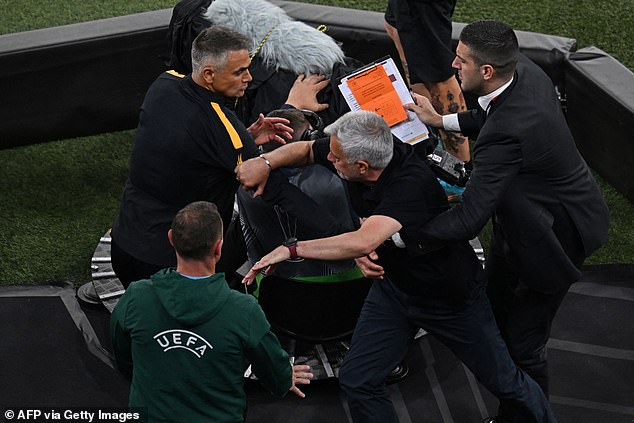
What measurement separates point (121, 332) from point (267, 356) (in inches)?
18.2

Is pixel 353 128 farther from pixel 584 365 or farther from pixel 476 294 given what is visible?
pixel 584 365

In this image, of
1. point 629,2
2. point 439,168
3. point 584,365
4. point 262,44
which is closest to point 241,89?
point 262,44

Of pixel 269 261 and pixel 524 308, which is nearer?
pixel 269 261

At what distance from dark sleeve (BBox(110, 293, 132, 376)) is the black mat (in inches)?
40.8

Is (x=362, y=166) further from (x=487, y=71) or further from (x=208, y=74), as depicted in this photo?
(x=208, y=74)

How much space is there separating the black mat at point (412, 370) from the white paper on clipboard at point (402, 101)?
3.00 feet

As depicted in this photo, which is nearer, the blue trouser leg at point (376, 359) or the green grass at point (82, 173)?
the blue trouser leg at point (376, 359)

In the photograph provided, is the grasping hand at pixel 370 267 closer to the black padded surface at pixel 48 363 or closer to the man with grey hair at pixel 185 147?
the man with grey hair at pixel 185 147

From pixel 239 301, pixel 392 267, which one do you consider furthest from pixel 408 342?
pixel 239 301

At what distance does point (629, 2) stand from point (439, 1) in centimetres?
242

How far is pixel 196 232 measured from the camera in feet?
10.1

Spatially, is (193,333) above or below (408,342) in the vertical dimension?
above

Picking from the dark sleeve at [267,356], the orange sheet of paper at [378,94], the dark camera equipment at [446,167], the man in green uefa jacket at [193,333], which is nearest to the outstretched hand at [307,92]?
the orange sheet of paper at [378,94]

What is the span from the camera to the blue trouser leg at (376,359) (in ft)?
12.2
